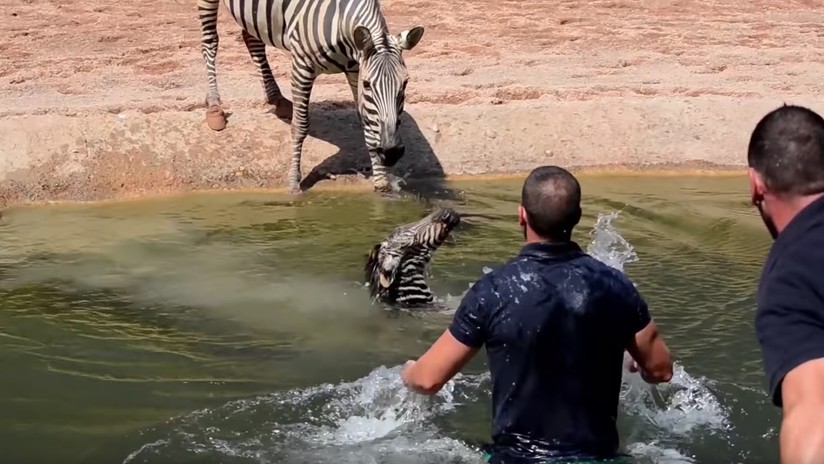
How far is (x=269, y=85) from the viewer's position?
11.6m

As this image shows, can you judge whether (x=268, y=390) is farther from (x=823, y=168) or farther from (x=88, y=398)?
(x=823, y=168)

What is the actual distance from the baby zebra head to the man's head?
4215mm

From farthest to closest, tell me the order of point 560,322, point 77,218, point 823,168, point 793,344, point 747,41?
point 747,41, point 77,218, point 560,322, point 823,168, point 793,344

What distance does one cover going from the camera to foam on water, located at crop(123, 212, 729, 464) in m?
5.13

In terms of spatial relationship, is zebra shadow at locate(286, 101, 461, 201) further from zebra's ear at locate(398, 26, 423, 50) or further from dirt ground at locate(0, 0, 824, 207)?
zebra's ear at locate(398, 26, 423, 50)

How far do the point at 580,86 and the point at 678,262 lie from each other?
16.6 ft

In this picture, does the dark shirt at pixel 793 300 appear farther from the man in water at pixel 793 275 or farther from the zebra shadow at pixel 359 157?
the zebra shadow at pixel 359 157

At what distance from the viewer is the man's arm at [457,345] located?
375 cm

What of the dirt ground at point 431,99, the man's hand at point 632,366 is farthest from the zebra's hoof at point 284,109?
the man's hand at point 632,366

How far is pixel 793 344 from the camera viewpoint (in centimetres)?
234

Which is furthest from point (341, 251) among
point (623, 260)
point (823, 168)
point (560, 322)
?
point (823, 168)

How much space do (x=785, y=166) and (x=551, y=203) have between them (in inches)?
46.9

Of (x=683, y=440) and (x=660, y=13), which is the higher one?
(x=660, y=13)

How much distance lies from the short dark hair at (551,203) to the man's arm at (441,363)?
17.9 inches
